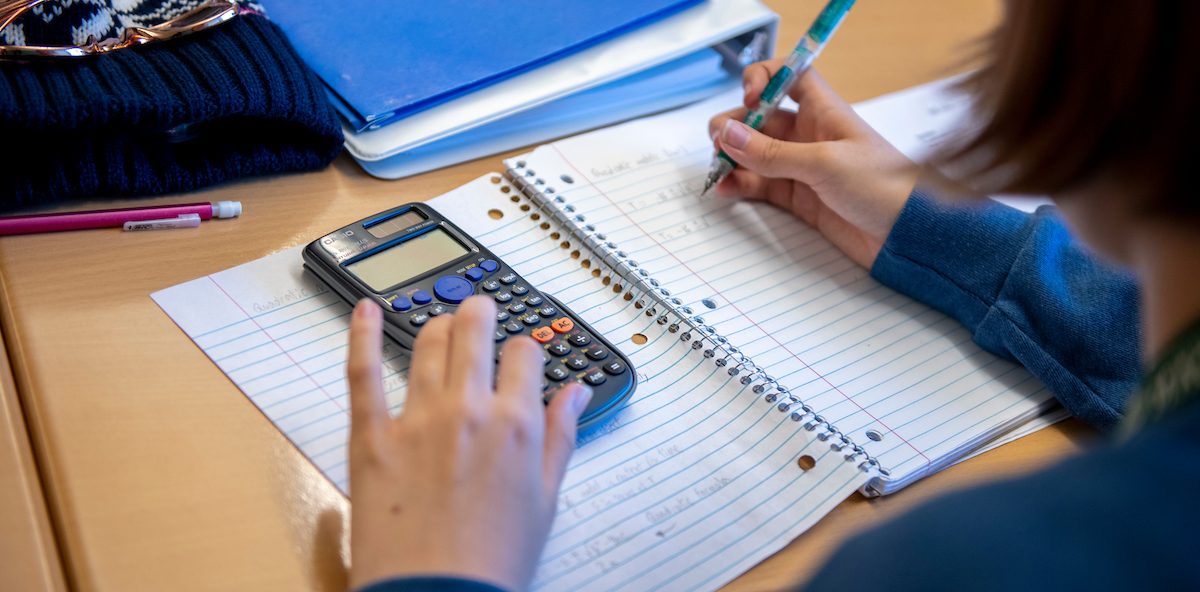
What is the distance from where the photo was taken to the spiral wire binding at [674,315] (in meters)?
0.57

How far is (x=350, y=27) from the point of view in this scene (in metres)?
0.80

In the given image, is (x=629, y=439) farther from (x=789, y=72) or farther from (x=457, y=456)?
(x=789, y=72)

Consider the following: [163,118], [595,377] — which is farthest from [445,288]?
[163,118]

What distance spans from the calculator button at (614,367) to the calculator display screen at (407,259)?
0.12m

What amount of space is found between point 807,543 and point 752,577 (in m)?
0.04

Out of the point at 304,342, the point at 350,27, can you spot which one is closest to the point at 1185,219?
the point at 304,342

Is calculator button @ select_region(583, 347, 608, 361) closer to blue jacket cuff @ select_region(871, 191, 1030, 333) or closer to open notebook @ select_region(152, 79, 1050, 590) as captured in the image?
open notebook @ select_region(152, 79, 1050, 590)

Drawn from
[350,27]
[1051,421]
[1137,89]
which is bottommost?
[1051,421]

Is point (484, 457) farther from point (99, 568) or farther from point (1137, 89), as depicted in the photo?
point (1137, 89)

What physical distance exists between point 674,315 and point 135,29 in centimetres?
40

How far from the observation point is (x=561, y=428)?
49cm

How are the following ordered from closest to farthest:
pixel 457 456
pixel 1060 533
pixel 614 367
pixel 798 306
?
pixel 1060 533 → pixel 457 456 → pixel 614 367 → pixel 798 306

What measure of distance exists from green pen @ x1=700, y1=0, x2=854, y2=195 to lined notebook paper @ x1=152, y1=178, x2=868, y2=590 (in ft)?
0.49

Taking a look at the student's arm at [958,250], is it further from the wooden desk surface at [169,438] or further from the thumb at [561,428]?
the thumb at [561,428]
